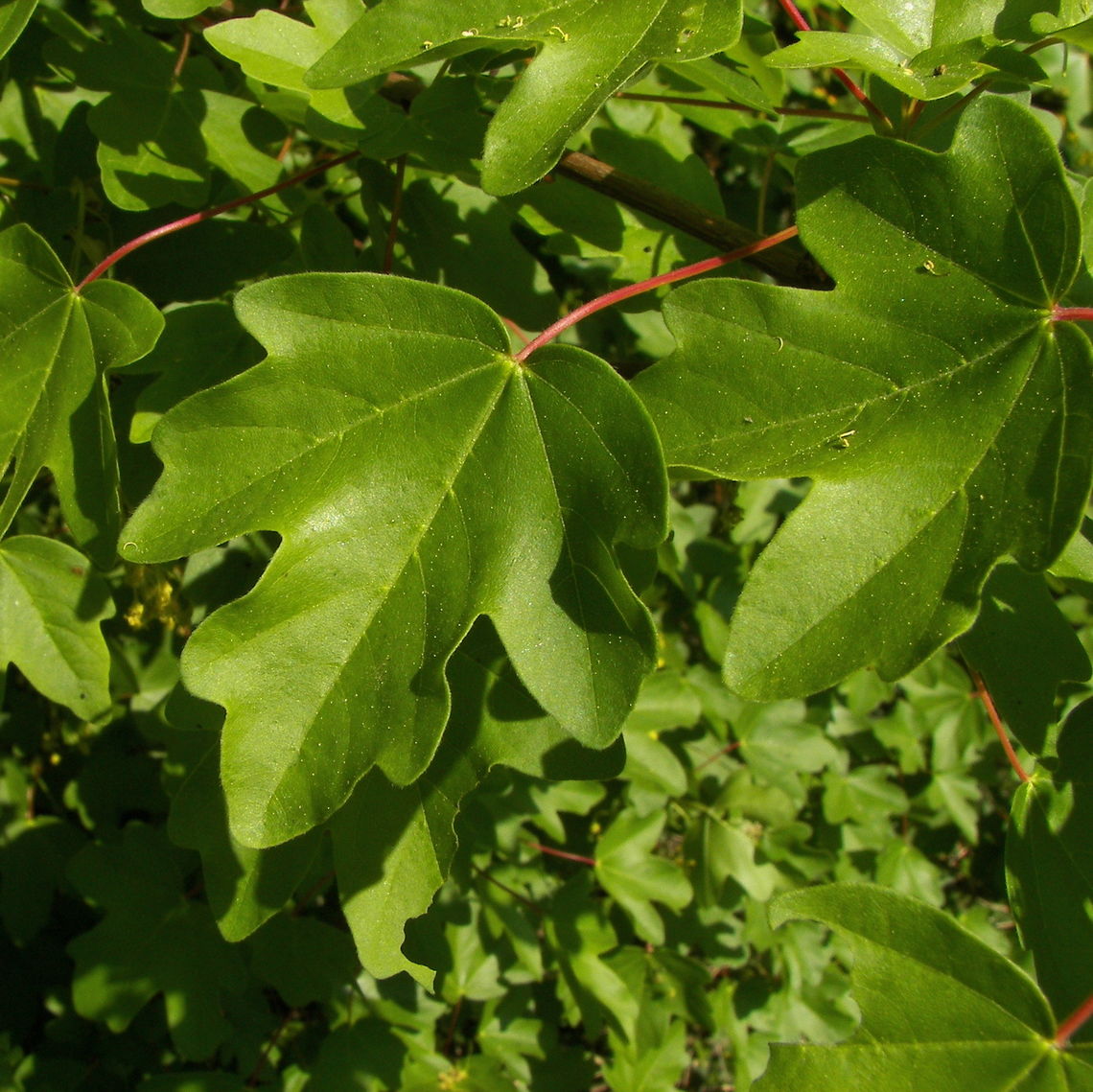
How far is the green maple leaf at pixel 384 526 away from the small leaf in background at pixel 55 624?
683 millimetres

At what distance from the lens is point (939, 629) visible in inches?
42.1

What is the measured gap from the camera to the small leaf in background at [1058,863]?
1.33m

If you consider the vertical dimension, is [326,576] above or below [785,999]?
above

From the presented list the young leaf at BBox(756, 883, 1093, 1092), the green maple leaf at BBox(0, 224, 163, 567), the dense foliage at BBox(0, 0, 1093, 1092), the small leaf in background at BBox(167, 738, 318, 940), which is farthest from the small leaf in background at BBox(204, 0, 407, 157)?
the young leaf at BBox(756, 883, 1093, 1092)

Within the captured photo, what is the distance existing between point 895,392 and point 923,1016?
74 cm

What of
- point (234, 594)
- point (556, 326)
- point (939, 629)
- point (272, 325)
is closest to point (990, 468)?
point (939, 629)

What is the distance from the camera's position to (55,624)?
171cm

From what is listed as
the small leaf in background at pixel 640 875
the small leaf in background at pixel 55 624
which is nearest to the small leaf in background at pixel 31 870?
the small leaf in background at pixel 55 624

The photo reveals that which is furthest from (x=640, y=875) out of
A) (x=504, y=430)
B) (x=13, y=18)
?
(x=13, y=18)

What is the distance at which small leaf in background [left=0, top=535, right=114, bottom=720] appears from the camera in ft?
5.57

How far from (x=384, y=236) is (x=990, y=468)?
111cm

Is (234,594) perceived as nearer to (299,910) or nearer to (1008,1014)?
(299,910)

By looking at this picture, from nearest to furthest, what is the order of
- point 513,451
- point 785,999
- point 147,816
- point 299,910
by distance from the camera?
point 513,451, point 299,910, point 147,816, point 785,999

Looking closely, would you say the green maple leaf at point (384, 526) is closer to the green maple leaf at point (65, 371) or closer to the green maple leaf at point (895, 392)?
the green maple leaf at point (895, 392)
